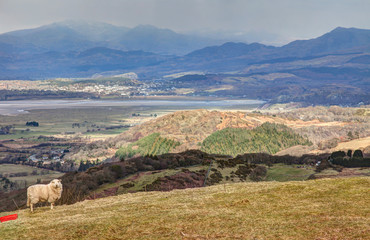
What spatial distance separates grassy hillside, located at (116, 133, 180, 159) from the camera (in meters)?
166

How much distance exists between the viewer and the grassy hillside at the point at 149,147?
16612cm

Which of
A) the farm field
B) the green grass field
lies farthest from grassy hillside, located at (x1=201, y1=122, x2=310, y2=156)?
the green grass field

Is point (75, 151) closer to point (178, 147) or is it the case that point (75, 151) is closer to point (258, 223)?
point (178, 147)

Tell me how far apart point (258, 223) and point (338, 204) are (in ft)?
18.6

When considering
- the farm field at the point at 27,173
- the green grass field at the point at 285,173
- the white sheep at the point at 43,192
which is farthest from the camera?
the farm field at the point at 27,173

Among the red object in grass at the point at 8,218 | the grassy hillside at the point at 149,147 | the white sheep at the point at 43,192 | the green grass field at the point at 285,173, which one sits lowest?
the grassy hillside at the point at 149,147

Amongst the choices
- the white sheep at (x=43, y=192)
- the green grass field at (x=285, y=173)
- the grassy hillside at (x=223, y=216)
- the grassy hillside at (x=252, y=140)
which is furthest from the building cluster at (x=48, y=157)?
the grassy hillside at (x=223, y=216)

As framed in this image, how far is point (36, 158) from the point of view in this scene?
179 metres

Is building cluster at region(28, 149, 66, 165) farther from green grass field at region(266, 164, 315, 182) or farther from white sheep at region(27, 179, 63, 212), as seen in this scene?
white sheep at region(27, 179, 63, 212)

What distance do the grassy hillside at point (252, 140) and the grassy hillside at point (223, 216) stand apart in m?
128

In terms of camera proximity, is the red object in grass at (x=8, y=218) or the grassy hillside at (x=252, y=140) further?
the grassy hillside at (x=252, y=140)

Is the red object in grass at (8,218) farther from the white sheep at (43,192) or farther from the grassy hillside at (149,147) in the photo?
the grassy hillside at (149,147)

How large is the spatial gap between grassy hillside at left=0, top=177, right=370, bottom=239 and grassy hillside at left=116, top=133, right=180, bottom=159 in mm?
132914

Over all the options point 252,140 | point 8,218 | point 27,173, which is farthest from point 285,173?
point 27,173
